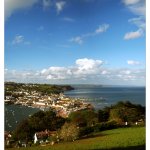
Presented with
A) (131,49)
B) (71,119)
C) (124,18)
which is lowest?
(71,119)

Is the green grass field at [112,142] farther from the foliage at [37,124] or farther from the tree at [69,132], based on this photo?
the foliage at [37,124]

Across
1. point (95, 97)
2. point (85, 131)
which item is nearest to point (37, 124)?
point (85, 131)

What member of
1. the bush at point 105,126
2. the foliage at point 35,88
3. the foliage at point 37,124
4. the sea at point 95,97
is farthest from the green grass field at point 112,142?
the foliage at point 35,88

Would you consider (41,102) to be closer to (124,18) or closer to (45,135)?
(45,135)

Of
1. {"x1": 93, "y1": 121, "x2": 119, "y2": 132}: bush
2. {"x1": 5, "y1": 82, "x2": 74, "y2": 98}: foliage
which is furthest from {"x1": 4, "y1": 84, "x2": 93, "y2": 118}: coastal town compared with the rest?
{"x1": 93, "y1": 121, "x2": 119, "y2": 132}: bush
